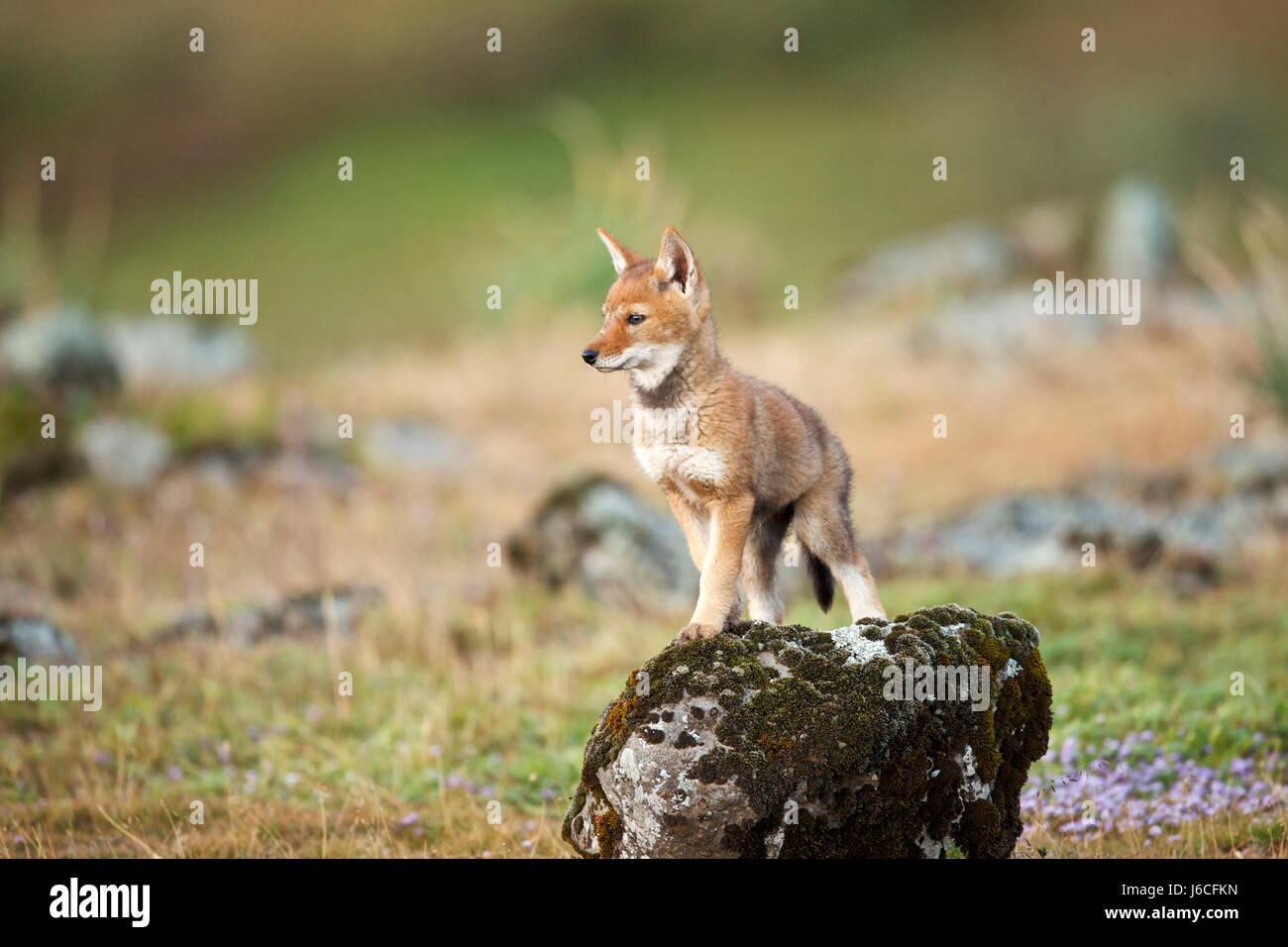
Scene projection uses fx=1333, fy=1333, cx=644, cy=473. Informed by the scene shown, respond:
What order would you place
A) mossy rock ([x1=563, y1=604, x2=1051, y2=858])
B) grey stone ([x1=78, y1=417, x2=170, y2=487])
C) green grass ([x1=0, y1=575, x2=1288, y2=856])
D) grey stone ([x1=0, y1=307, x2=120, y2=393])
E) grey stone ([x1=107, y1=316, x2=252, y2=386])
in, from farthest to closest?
grey stone ([x1=107, y1=316, x2=252, y2=386])
grey stone ([x1=0, y1=307, x2=120, y2=393])
grey stone ([x1=78, y1=417, x2=170, y2=487])
green grass ([x1=0, y1=575, x2=1288, y2=856])
mossy rock ([x1=563, y1=604, x2=1051, y2=858])

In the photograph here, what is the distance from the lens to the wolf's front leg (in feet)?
17.6

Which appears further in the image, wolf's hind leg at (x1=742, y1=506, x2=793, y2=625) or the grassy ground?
the grassy ground

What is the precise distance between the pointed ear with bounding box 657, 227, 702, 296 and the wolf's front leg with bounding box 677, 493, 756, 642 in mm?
946

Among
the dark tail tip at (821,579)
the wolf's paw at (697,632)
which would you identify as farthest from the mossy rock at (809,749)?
the dark tail tip at (821,579)

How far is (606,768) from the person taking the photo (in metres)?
5.20

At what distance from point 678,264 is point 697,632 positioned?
5.12 feet

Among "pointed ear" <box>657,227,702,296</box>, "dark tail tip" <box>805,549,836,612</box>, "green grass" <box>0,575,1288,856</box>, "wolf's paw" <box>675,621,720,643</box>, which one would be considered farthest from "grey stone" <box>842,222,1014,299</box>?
"wolf's paw" <box>675,621,720,643</box>

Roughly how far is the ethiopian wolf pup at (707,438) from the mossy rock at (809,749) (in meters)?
0.30

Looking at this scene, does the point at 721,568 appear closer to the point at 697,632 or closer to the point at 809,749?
the point at 697,632

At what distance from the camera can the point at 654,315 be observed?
5.57m

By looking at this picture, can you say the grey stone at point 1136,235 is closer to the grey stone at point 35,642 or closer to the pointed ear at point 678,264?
the grey stone at point 35,642

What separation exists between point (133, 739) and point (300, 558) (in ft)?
13.7

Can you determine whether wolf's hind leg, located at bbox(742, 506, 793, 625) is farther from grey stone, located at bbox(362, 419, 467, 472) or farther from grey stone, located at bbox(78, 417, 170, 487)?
grey stone, located at bbox(362, 419, 467, 472)

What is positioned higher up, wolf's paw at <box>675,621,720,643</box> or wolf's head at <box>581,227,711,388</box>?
wolf's head at <box>581,227,711,388</box>
